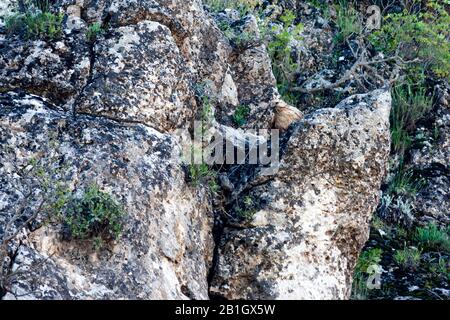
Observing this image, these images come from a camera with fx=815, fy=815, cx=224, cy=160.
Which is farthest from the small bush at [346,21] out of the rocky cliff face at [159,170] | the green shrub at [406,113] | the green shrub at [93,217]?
the green shrub at [93,217]

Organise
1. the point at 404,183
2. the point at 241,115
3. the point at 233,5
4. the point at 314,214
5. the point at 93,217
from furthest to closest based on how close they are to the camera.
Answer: the point at 233,5 < the point at 404,183 < the point at 241,115 < the point at 314,214 < the point at 93,217

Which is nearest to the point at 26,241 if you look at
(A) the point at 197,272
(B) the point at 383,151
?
(A) the point at 197,272

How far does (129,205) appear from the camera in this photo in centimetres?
614

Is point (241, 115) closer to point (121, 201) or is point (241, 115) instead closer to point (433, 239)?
point (433, 239)

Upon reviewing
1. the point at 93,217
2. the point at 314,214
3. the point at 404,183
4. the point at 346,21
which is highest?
the point at 346,21

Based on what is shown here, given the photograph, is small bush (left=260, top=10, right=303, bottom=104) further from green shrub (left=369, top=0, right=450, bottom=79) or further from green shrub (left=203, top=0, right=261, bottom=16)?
green shrub (left=369, top=0, right=450, bottom=79)

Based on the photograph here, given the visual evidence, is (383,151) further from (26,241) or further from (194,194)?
(26,241)

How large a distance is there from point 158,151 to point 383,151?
6.72ft

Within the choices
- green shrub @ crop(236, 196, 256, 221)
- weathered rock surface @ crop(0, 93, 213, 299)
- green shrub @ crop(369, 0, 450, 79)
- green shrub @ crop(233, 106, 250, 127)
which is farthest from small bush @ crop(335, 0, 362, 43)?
weathered rock surface @ crop(0, 93, 213, 299)

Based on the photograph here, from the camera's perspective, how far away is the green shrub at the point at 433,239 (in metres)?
8.48

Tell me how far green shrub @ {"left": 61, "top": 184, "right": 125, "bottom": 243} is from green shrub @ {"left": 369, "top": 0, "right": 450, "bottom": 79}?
571cm

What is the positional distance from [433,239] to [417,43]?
360 cm

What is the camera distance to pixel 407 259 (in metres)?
8.12

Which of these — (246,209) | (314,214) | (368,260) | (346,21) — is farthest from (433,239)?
(346,21)
